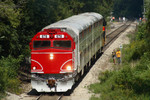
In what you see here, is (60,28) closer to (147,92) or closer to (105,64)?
(147,92)

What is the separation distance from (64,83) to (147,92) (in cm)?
448

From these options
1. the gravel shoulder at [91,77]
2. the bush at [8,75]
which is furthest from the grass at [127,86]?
the bush at [8,75]

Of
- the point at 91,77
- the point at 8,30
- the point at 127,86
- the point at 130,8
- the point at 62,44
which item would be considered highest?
the point at 8,30

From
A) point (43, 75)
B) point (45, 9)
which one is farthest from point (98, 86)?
point (45, 9)

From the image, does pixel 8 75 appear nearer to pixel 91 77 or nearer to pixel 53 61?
pixel 53 61

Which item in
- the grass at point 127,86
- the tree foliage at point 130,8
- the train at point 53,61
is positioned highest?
the train at point 53,61

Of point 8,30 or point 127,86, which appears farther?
point 8,30

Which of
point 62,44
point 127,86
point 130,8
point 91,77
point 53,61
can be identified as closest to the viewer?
point 127,86

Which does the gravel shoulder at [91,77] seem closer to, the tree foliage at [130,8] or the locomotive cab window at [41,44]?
the locomotive cab window at [41,44]

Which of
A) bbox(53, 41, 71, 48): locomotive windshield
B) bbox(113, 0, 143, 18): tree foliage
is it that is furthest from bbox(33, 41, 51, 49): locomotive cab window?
bbox(113, 0, 143, 18): tree foliage

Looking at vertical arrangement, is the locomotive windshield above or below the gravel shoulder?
above

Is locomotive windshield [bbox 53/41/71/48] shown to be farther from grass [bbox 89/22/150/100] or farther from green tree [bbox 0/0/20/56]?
green tree [bbox 0/0/20/56]

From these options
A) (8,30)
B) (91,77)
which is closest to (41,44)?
(8,30)

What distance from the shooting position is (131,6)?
111688mm
